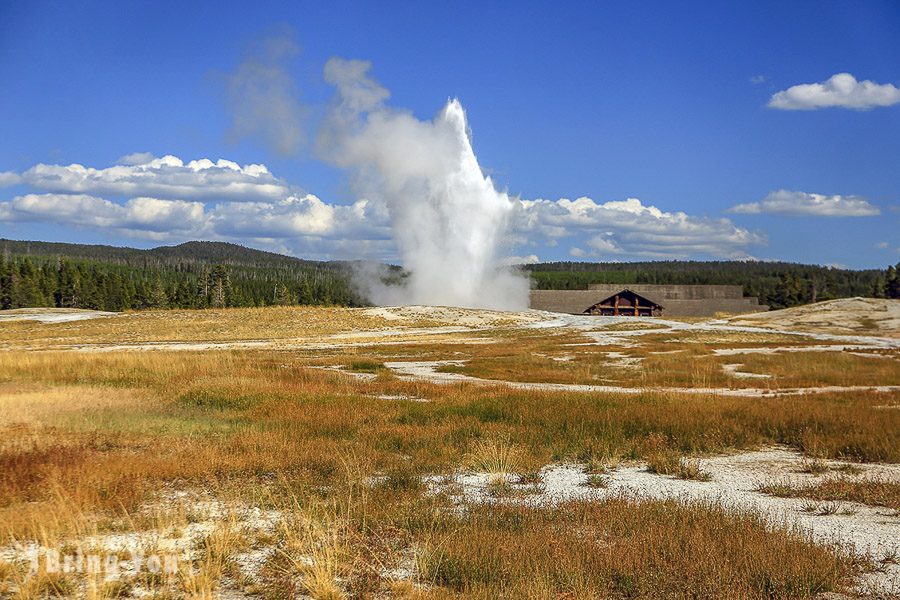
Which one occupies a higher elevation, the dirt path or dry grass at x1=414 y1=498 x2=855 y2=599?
dry grass at x1=414 y1=498 x2=855 y2=599

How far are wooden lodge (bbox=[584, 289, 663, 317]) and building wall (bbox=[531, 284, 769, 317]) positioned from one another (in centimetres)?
215

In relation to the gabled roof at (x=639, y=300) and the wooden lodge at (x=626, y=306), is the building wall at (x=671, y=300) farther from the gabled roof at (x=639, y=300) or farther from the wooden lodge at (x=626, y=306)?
the wooden lodge at (x=626, y=306)

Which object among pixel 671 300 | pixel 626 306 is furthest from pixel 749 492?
pixel 671 300

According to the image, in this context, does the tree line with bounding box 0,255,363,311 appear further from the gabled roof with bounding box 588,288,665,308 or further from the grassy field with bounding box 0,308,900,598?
the grassy field with bounding box 0,308,900,598

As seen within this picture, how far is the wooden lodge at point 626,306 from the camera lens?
108m

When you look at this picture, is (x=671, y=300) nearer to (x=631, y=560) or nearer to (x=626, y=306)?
(x=626, y=306)

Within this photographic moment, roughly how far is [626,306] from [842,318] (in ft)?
111

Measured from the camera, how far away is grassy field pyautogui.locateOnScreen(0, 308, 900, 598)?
6555 mm

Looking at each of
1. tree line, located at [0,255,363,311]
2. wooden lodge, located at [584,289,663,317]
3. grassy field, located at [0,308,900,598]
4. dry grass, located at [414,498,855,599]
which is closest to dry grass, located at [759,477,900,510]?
grassy field, located at [0,308,900,598]

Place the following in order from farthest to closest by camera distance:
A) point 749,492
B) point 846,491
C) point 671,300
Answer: point 671,300 → point 749,492 → point 846,491

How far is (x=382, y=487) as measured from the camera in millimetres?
9992

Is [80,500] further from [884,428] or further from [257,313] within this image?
[257,313]

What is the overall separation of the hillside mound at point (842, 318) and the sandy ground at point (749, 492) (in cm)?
6331

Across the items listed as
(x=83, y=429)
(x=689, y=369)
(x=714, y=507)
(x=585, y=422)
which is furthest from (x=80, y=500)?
(x=689, y=369)
